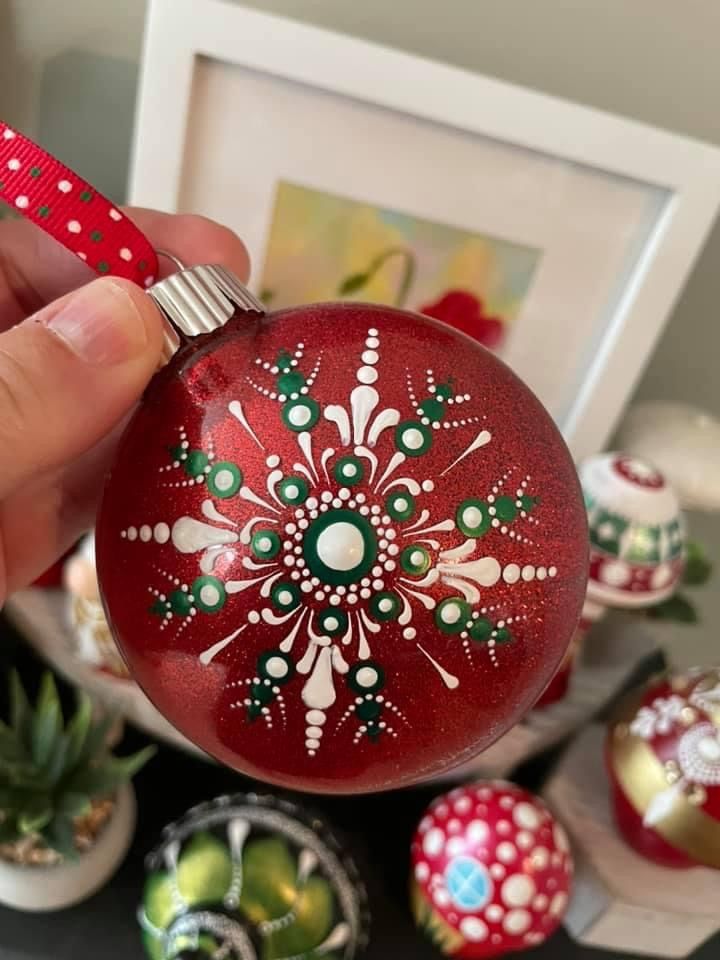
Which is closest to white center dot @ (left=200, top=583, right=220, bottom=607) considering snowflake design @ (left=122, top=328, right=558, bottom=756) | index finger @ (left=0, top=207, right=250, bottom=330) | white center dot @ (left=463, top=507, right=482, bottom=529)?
snowflake design @ (left=122, top=328, right=558, bottom=756)

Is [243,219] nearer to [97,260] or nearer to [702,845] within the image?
[97,260]

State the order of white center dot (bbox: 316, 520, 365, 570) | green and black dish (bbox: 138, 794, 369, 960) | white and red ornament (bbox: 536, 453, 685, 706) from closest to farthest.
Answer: white center dot (bbox: 316, 520, 365, 570)
green and black dish (bbox: 138, 794, 369, 960)
white and red ornament (bbox: 536, 453, 685, 706)

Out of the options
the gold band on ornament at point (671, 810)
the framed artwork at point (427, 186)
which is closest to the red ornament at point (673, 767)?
the gold band on ornament at point (671, 810)

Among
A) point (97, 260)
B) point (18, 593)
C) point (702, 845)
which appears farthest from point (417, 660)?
point (18, 593)

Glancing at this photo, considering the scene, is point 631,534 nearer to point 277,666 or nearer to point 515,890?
point 515,890

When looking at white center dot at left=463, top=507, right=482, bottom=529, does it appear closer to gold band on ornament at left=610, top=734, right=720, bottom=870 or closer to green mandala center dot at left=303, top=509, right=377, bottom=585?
green mandala center dot at left=303, top=509, right=377, bottom=585

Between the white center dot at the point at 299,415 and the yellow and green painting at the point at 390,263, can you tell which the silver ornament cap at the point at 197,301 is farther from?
the yellow and green painting at the point at 390,263

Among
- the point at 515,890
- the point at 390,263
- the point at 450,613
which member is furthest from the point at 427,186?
the point at 515,890
